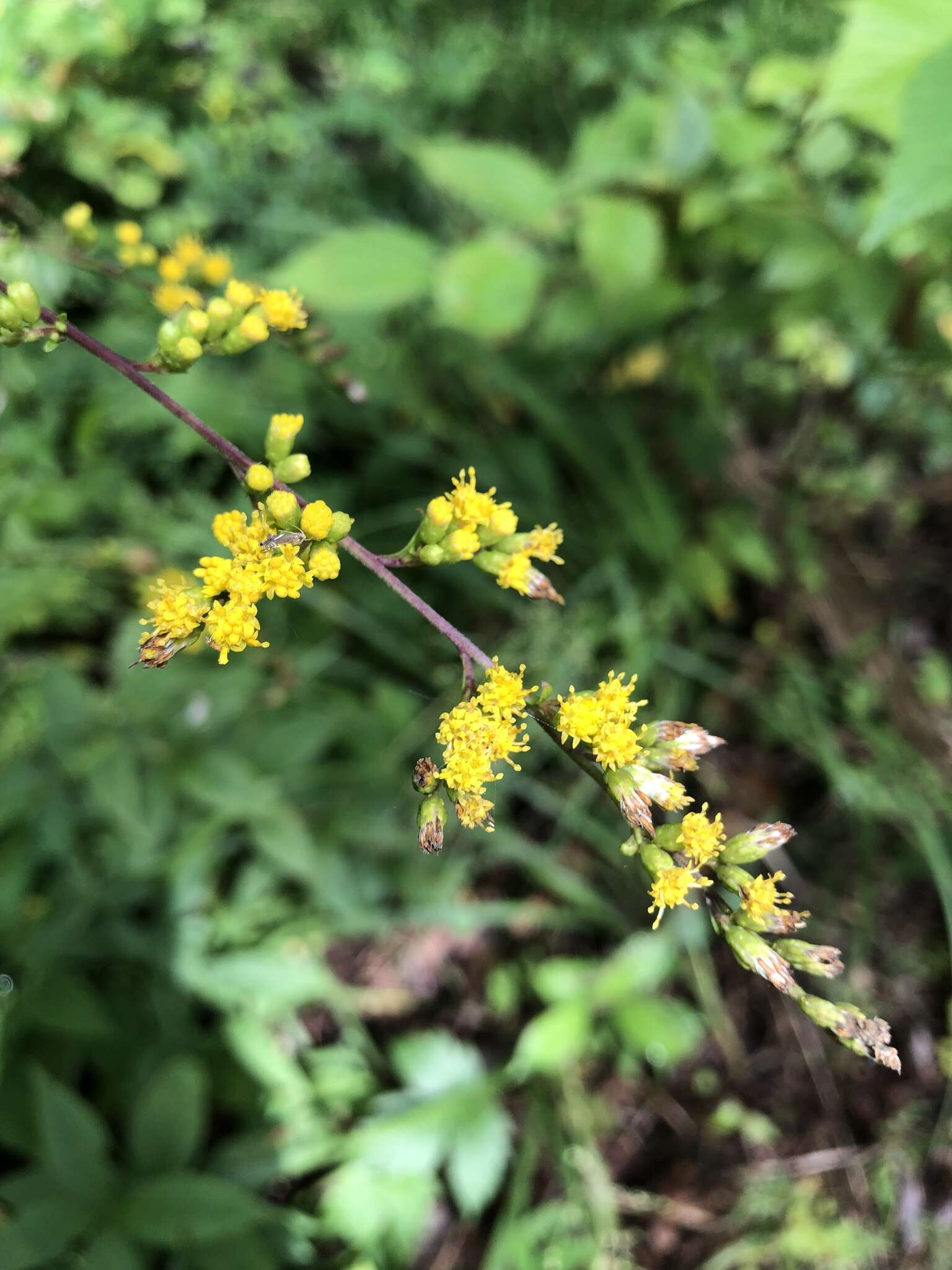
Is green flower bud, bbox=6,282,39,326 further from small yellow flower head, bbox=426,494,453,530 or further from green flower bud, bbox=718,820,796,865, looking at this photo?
→ green flower bud, bbox=718,820,796,865

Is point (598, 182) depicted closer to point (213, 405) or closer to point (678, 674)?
point (213, 405)

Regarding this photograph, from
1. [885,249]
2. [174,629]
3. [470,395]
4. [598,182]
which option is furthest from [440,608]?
[174,629]

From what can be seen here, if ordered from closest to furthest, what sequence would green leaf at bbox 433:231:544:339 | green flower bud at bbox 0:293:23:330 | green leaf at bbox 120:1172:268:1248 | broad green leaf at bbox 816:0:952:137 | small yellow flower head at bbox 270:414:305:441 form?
1. green flower bud at bbox 0:293:23:330
2. small yellow flower head at bbox 270:414:305:441
3. broad green leaf at bbox 816:0:952:137
4. green leaf at bbox 120:1172:268:1248
5. green leaf at bbox 433:231:544:339

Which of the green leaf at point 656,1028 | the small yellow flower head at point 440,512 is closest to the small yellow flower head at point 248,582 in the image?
the small yellow flower head at point 440,512

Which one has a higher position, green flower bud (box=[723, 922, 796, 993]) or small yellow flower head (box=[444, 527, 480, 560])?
small yellow flower head (box=[444, 527, 480, 560])

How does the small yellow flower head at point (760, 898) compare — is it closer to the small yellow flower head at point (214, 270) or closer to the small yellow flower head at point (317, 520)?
the small yellow flower head at point (317, 520)

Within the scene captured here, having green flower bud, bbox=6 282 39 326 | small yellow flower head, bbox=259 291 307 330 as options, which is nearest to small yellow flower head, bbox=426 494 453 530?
small yellow flower head, bbox=259 291 307 330

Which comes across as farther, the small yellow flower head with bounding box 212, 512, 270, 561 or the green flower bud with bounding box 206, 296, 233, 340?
the green flower bud with bounding box 206, 296, 233, 340

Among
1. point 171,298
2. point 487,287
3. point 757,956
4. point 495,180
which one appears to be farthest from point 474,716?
point 495,180
